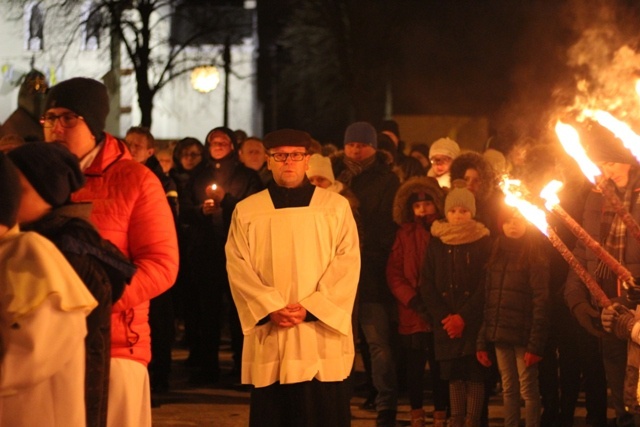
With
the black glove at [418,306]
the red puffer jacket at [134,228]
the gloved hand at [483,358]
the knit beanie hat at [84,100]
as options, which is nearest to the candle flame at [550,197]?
the red puffer jacket at [134,228]

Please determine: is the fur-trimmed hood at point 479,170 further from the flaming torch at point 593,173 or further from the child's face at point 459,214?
the flaming torch at point 593,173

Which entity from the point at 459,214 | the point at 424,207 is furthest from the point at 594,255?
the point at 424,207

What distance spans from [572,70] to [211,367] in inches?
438

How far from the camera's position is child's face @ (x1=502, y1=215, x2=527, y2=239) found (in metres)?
9.34

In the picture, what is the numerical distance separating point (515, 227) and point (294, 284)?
7.29 feet

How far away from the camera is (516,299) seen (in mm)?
9312

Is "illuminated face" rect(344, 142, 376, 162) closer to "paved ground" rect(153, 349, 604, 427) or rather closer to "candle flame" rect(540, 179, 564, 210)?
"paved ground" rect(153, 349, 604, 427)

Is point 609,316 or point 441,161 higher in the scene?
point 441,161

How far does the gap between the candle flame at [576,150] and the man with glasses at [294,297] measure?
86.6 inches

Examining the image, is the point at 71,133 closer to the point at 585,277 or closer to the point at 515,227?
the point at 585,277

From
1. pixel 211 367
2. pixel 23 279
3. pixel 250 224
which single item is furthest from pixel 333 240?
pixel 211 367

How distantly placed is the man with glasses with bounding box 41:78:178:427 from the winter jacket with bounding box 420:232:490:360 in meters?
4.19

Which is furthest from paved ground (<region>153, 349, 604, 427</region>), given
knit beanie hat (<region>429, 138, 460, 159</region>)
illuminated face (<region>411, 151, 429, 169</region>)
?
illuminated face (<region>411, 151, 429, 169</region>)

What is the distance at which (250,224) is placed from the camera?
8.05 m
